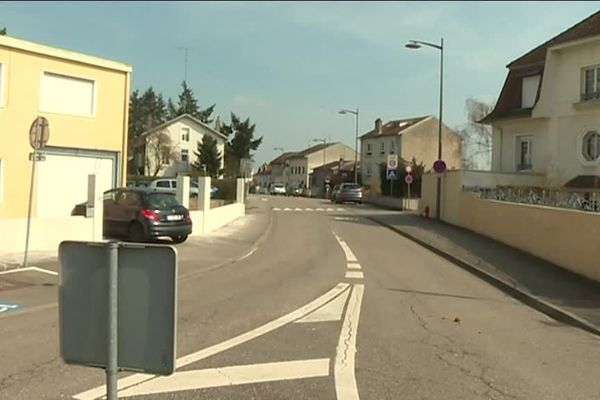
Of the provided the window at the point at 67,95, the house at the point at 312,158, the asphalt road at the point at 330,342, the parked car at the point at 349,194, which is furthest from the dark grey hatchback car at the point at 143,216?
the house at the point at 312,158

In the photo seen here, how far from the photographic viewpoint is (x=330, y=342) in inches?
310

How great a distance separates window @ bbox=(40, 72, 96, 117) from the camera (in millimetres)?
22000

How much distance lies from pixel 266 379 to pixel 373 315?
3944mm

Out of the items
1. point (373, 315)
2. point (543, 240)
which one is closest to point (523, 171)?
point (543, 240)

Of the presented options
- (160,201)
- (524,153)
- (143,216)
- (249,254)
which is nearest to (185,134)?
(524,153)

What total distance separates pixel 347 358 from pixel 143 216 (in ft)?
41.8

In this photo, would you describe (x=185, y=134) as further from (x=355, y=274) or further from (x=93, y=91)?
(x=355, y=274)

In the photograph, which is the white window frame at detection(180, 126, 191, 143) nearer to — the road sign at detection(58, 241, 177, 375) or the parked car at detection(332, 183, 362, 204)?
the parked car at detection(332, 183, 362, 204)

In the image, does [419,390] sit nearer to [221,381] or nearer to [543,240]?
[221,381]

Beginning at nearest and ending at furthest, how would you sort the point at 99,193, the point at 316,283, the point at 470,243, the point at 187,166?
the point at 316,283 → the point at 99,193 → the point at 470,243 → the point at 187,166

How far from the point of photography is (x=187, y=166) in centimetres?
8081

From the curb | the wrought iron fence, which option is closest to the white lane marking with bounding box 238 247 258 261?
the curb

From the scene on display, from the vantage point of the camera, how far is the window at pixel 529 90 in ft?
111

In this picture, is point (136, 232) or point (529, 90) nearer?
point (136, 232)
